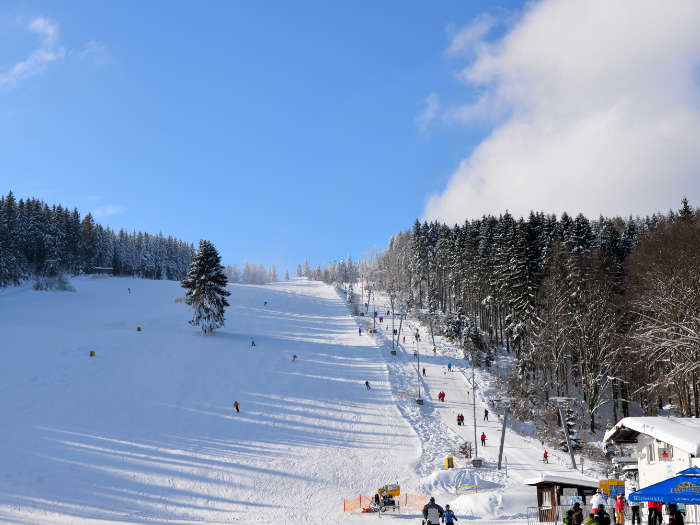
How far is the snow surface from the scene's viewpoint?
77.1 feet

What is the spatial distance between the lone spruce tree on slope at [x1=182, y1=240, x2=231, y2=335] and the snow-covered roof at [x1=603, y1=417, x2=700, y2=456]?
45.0 meters

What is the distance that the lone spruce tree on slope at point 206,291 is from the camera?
57312mm

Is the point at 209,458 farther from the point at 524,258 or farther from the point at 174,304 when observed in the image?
the point at 174,304

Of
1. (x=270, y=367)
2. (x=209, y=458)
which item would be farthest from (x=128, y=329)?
(x=209, y=458)

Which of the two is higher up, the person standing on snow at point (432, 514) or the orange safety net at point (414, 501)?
the person standing on snow at point (432, 514)

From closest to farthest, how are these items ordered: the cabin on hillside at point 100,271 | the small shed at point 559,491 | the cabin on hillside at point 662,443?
the cabin on hillside at point 662,443 → the small shed at point 559,491 → the cabin on hillside at point 100,271

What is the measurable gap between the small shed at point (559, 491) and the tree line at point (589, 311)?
11.1m

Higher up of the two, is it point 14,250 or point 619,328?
point 14,250

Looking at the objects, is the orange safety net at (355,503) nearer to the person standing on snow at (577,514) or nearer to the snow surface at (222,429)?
the snow surface at (222,429)

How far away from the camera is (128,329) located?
184 feet

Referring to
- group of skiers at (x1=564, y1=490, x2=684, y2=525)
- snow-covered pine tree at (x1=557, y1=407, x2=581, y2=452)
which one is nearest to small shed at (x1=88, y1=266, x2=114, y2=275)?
snow-covered pine tree at (x1=557, y1=407, x2=581, y2=452)

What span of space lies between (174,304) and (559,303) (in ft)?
192

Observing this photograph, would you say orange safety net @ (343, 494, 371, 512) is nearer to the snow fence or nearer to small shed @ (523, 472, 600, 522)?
the snow fence

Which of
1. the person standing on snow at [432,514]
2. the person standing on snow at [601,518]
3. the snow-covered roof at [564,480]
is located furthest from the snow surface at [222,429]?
the person standing on snow at [601,518]
